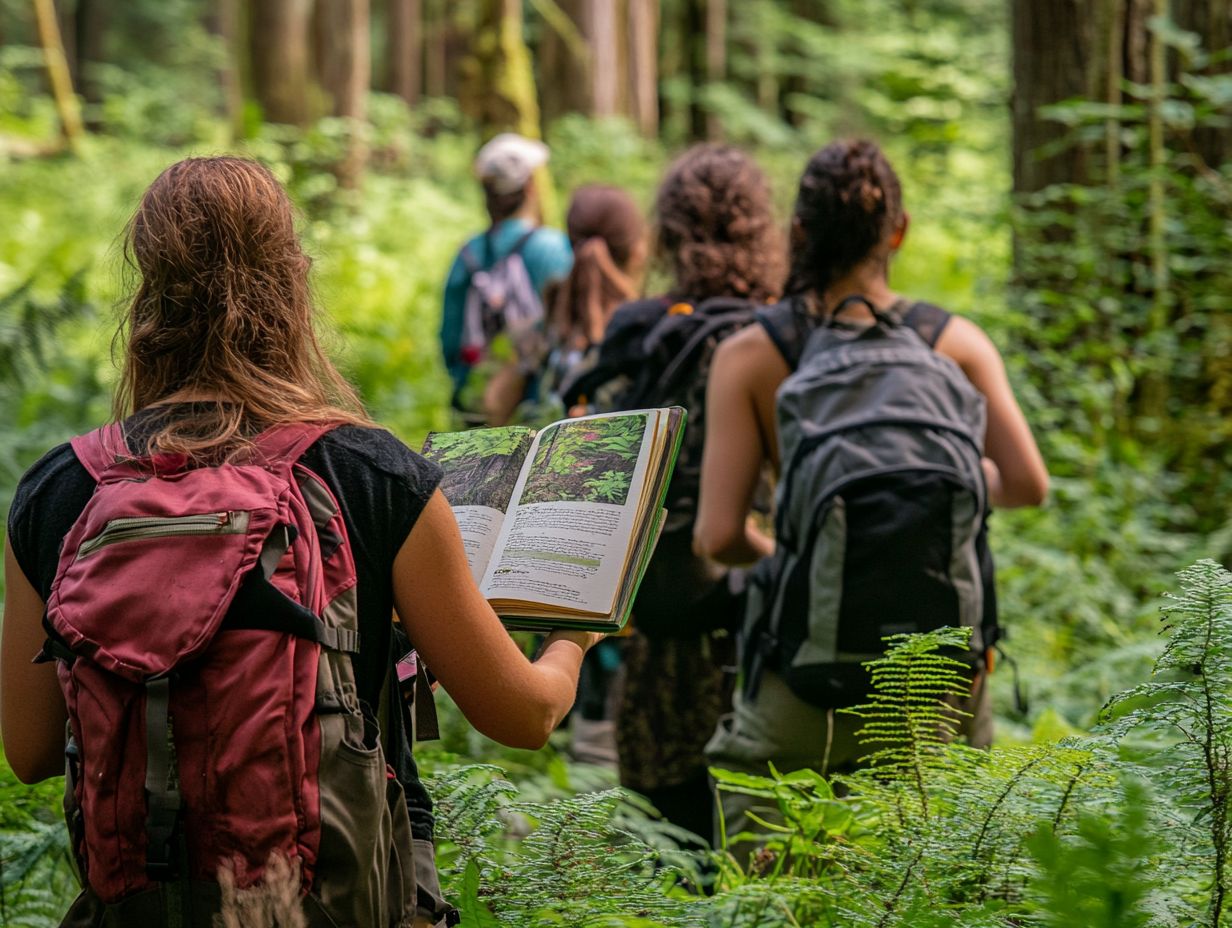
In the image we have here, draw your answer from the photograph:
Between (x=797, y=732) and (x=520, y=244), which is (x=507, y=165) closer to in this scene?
(x=520, y=244)

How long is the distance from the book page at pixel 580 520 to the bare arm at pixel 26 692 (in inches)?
25.8

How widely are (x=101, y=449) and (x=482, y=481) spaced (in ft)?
1.96

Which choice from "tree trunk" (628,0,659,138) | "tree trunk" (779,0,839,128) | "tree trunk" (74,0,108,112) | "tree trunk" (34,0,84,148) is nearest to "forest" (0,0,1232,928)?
"tree trunk" (34,0,84,148)

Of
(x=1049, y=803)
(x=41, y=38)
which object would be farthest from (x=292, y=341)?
(x=41, y=38)

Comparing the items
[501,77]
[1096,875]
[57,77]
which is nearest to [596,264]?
[1096,875]

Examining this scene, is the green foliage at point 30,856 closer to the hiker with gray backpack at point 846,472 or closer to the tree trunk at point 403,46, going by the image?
the hiker with gray backpack at point 846,472

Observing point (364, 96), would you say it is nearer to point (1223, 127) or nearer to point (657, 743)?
point (1223, 127)

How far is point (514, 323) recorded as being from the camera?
6.18 metres

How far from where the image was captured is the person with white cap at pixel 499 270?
20.6 feet

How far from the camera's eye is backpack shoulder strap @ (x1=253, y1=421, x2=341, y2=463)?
1822mm

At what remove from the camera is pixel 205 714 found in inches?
64.8

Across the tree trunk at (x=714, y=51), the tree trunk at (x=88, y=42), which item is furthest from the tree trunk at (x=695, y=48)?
the tree trunk at (x=88, y=42)

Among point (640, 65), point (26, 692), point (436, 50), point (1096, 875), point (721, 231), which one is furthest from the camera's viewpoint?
point (436, 50)

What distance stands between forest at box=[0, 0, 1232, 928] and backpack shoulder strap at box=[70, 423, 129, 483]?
0.28 meters
